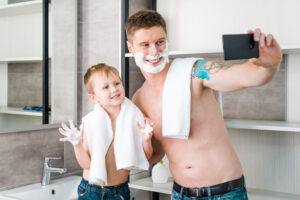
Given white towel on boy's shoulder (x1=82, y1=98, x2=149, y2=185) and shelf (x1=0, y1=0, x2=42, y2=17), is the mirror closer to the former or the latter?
shelf (x1=0, y1=0, x2=42, y2=17)

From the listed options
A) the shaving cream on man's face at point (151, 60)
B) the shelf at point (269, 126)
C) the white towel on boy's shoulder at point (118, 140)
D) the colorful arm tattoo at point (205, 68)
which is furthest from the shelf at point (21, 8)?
the shelf at point (269, 126)

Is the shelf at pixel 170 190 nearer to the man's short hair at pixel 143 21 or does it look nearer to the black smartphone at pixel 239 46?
the man's short hair at pixel 143 21

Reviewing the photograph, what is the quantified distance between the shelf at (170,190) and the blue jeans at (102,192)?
55cm

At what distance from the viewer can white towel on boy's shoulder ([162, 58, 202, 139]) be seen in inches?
57.1

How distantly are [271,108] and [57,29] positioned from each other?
1410mm

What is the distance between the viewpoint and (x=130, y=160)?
1.60 m

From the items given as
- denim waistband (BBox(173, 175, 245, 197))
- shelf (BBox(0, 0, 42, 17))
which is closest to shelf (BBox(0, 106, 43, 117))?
shelf (BBox(0, 0, 42, 17))

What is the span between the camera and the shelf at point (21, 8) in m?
2.01

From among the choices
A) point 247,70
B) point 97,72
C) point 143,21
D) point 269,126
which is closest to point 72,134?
point 97,72

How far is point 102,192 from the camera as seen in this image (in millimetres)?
1675

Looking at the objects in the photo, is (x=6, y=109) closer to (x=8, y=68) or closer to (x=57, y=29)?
(x=8, y=68)

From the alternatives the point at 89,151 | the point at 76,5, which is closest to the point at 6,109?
the point at 89,151

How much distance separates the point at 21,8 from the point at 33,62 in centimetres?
32

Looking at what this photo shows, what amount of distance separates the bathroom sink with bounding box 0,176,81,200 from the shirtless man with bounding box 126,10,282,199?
66cm
